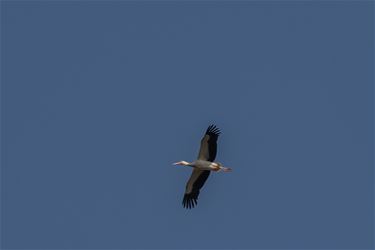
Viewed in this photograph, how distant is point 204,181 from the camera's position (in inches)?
1614

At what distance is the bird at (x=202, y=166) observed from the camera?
39844 mm

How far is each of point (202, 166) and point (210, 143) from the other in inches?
36.2

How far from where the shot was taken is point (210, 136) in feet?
131

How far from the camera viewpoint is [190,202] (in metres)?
41.1

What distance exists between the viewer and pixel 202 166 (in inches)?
1583

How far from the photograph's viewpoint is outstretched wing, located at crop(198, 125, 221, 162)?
39.8 meters

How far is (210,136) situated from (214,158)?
819mm

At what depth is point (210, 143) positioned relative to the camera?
39875 millimetres

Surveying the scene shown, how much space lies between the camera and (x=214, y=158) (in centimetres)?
4006

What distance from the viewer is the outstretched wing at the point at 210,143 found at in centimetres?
3978

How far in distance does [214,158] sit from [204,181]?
1306 millimetres

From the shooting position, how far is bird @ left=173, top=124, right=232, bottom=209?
39.8 m

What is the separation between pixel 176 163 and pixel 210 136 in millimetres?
2151

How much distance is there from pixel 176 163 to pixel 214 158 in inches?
72.4
